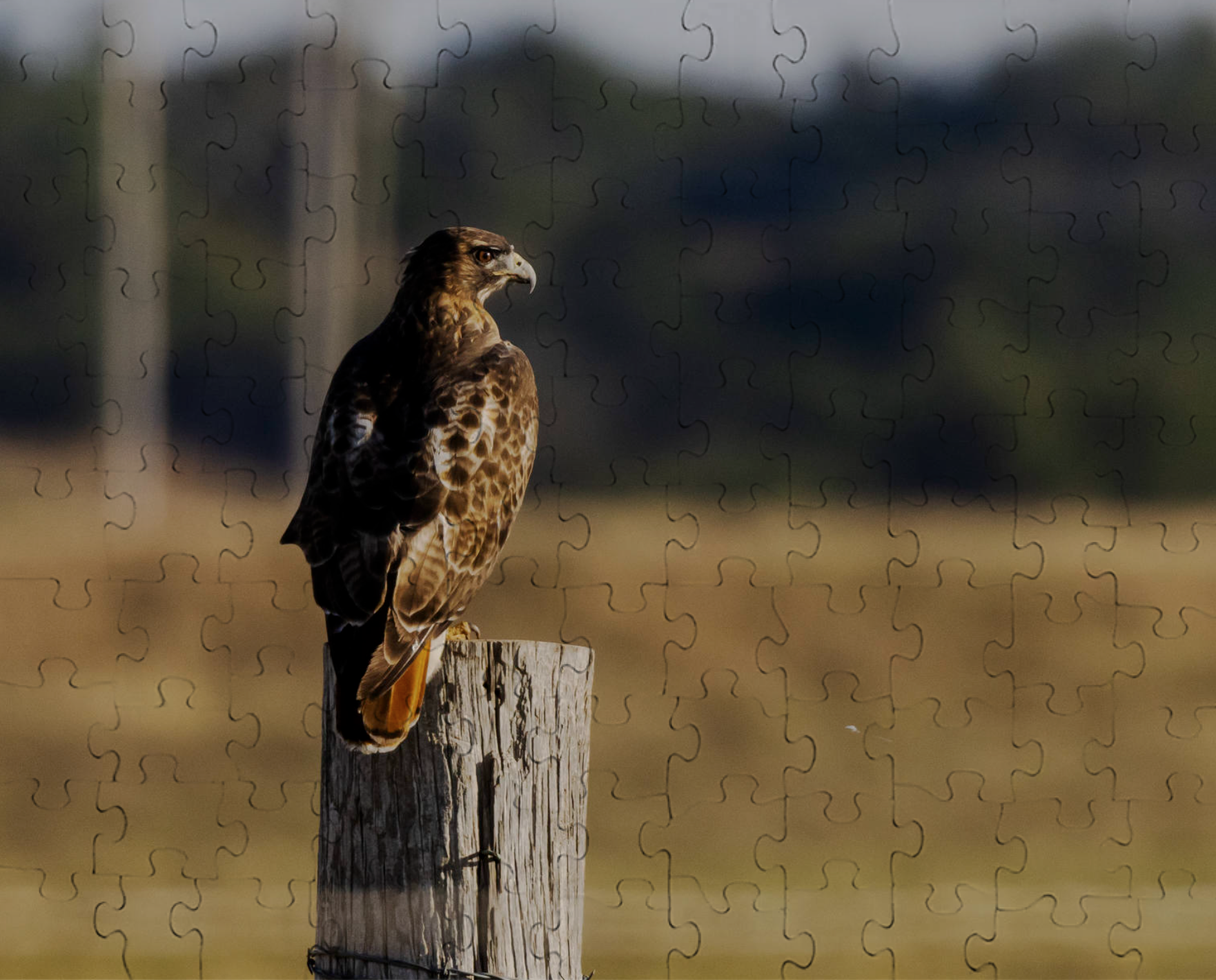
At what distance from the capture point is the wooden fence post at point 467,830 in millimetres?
4027

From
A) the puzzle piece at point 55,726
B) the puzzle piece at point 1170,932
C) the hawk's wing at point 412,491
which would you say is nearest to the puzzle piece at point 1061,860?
the puzzle piece at point 1170,932

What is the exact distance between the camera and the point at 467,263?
21.0 feet

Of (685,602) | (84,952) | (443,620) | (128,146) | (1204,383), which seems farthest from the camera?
(1204,383)

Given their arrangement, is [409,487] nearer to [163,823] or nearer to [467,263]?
[467,263]

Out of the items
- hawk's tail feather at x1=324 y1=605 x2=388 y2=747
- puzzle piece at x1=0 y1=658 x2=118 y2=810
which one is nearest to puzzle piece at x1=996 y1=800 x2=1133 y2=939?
puzzle piece at x1=0 y1=658 x2=118 y2=810

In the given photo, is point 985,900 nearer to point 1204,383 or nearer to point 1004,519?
point 1004,519

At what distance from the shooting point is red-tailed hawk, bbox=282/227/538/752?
430 cm

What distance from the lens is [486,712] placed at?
412 cm

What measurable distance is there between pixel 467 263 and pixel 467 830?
282cm

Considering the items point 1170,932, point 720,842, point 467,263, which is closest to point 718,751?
point 720,842

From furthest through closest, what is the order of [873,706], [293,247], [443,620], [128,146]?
[293,247] < [873,706] < [128,146] < [443,620]

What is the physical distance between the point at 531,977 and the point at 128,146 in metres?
9.61

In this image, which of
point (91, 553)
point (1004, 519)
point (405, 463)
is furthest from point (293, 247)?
point (405, 463)
